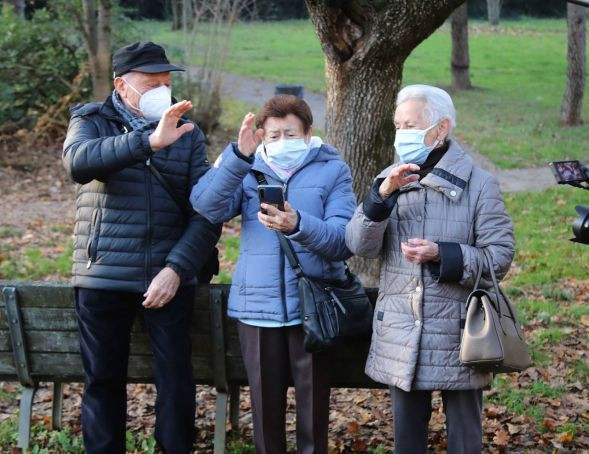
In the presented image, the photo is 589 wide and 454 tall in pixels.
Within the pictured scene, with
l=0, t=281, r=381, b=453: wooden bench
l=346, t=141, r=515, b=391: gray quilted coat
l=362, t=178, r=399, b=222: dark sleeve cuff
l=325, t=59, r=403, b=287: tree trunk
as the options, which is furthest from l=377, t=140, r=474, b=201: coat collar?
l=325, t=59, r=403, b=287: tree trunk

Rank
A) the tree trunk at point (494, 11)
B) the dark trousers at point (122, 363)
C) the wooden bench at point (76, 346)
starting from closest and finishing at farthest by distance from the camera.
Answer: the dark trousers at point (122, 363)
the wooden bench at point (76, 346)
the tree trunk at point (494, 11)

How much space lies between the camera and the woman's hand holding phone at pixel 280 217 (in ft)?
13.1

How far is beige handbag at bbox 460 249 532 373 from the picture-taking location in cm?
375

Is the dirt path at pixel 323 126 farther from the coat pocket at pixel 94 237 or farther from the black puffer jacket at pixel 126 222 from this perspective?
the coat pocket at pixel 94 237

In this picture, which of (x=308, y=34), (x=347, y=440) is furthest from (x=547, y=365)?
(x=308, y=34)

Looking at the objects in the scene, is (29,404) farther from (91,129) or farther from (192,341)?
(91,129)

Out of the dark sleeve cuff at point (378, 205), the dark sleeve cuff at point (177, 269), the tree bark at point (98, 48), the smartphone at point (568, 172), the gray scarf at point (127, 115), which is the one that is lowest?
the tree bark at point (98, 48)

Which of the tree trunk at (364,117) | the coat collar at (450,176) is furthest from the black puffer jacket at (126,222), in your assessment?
the tree trunk at (364,117)

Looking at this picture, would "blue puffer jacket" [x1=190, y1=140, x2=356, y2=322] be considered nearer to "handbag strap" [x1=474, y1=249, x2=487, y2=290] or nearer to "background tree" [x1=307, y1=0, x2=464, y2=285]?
"handbag strap" [x1=474, y1=249, x2=487, y2=290]

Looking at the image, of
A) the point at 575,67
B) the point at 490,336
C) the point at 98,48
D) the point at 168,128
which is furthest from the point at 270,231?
the point at 575,67

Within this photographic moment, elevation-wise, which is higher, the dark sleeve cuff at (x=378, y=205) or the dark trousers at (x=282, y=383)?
the dark sleeve cuff at (x=378, y=205)

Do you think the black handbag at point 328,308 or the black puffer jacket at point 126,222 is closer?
the black handbag at point 328,308

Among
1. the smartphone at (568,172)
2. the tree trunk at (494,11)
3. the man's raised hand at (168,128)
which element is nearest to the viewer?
the smartphone at (568,172)

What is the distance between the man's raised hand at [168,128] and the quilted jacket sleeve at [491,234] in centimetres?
131
